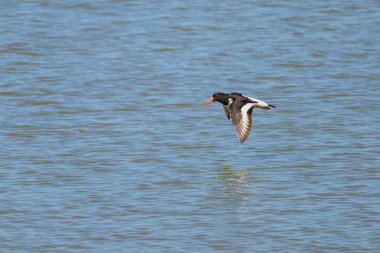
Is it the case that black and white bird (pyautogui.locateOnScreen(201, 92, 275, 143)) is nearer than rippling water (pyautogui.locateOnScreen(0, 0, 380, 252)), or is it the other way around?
rippling water (pyautogui.locateOnScreen(0, 0, 380, 252))

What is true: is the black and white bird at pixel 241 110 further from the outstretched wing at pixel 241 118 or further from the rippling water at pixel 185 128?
the rippling water at pixel 185 128

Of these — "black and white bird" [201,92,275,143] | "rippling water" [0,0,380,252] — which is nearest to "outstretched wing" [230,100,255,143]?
"black and white bird" [201,92,275,143]

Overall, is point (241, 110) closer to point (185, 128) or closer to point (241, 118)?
point (241, 118)

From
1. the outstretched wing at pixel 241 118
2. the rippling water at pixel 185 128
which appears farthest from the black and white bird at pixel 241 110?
the rippling water at pixel 185 128

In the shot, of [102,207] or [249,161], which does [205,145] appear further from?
[102,207]

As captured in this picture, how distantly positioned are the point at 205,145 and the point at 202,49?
5736 millimetres

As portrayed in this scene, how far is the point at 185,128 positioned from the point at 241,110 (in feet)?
4.54

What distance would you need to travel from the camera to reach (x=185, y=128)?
13.0 m

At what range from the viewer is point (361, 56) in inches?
667

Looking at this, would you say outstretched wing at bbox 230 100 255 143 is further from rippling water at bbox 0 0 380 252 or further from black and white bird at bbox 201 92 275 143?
rippling water at bbox 0 0 380 252

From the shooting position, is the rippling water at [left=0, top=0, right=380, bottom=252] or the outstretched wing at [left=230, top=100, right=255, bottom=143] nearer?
the rippling water at [left=0, top=0, right=380, bottom=252]

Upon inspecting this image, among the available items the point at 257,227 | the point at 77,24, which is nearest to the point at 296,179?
the point at 257,227

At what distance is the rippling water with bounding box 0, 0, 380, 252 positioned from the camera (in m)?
9.16

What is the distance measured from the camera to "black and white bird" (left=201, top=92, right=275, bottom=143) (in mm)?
11516
